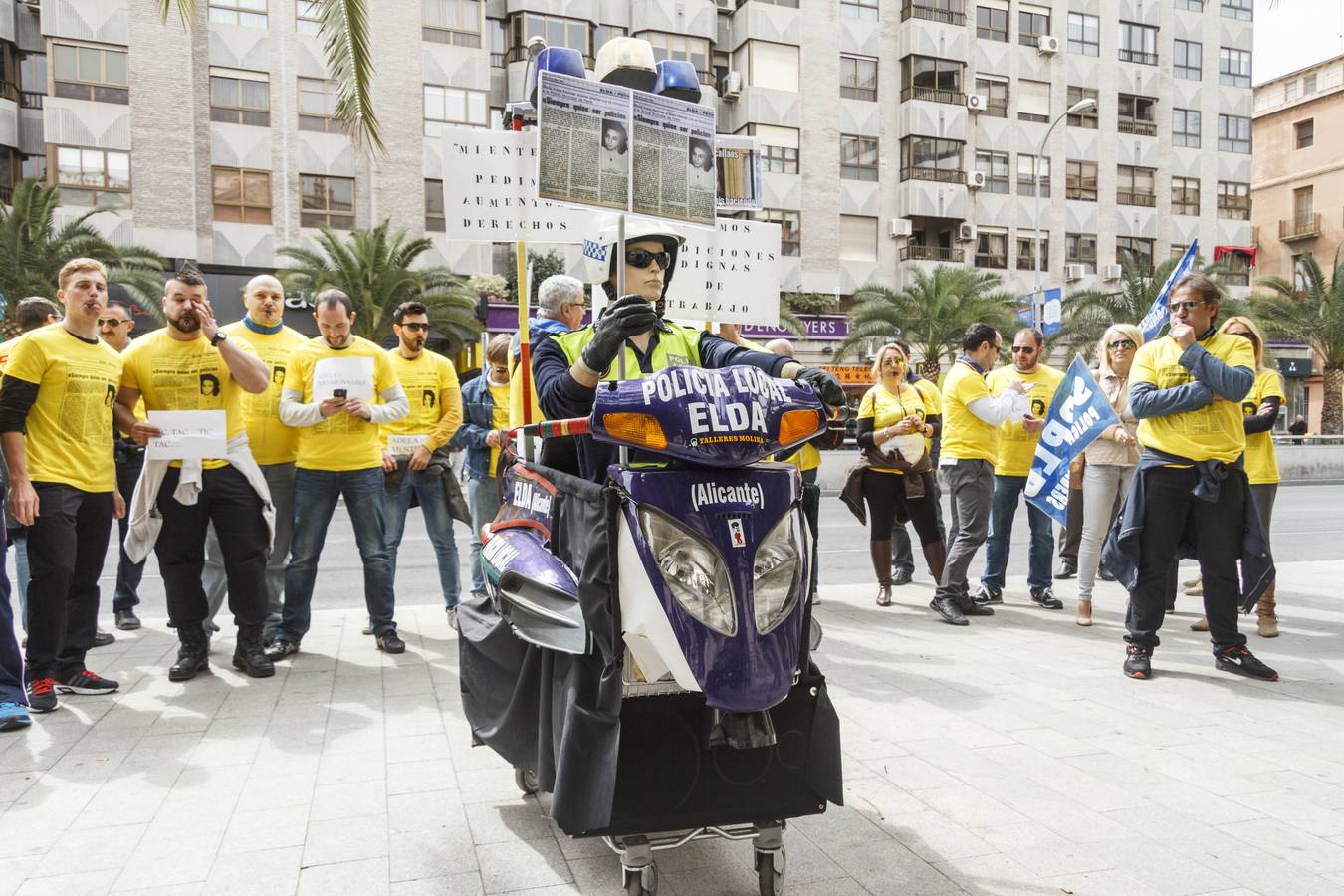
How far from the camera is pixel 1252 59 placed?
45406 millimetres

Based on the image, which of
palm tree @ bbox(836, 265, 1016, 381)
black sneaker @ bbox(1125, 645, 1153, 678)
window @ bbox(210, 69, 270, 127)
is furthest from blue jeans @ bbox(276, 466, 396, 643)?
window @ bbox(210, 69, 270, 127)

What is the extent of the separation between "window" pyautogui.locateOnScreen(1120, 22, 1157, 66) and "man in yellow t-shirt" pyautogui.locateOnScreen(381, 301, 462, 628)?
44395mm

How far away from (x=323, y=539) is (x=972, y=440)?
4.69m

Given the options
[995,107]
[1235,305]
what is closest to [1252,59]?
[995,107]

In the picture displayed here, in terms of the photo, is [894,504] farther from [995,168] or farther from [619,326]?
[995,168]

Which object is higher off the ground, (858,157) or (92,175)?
(858,157)

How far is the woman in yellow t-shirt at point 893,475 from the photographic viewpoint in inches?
299

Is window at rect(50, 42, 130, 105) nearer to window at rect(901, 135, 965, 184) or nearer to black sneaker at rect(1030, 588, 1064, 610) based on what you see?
window at rect(901, 135, 965, 184)

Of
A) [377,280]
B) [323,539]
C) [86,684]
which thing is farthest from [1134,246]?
[86,684]

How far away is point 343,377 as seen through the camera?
19.9ft

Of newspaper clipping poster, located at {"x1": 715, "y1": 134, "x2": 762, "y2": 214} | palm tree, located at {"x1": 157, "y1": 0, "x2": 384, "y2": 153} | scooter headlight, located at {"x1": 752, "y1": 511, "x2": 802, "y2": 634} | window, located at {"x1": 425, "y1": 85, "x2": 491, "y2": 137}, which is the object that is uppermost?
window, located at {"x1": 425, "y1": 85, "x2": 491, "y2": 137}

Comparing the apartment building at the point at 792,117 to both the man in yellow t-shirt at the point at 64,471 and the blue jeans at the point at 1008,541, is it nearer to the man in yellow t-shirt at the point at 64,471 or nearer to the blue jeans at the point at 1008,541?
the man in yellow t-shirt at the point at 64,471

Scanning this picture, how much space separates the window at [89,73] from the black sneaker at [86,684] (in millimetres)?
28720

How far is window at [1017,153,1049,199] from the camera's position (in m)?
41.2
